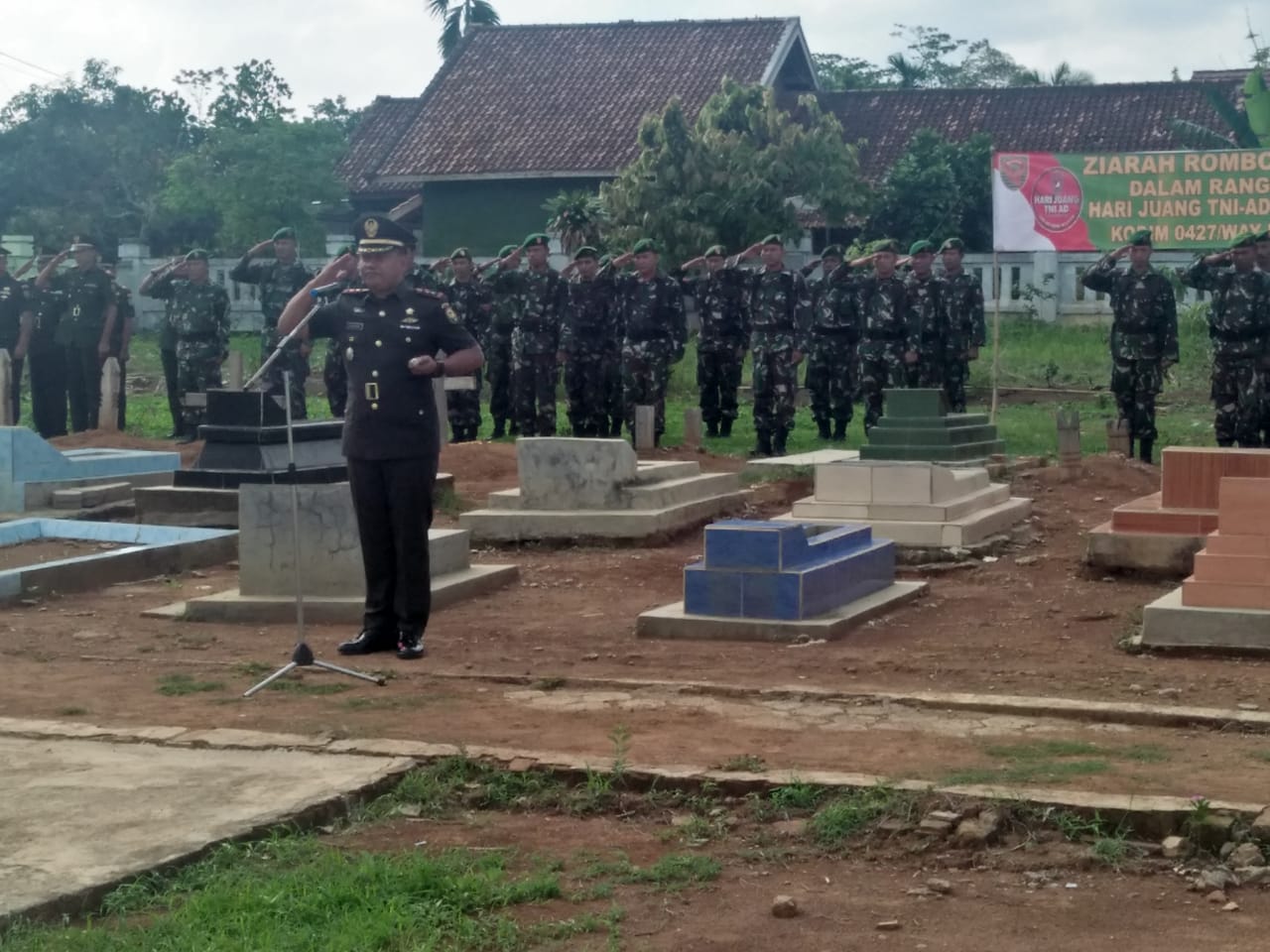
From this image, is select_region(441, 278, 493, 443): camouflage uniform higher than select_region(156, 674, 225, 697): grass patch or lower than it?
higher

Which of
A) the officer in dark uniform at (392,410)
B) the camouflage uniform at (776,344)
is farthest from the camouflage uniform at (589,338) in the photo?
the officer in dark uniform at (392,410)

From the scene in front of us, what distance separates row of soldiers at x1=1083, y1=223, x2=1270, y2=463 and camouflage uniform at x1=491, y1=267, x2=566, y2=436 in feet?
A: 16.2

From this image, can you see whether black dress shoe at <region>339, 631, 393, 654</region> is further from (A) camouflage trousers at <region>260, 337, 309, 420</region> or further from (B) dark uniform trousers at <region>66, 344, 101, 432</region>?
(B) dark uniform trousers at <region>66, 344, 101, 432</region>

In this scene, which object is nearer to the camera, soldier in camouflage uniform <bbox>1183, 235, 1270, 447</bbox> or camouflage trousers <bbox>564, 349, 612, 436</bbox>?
soldier in camouflage uniform <bbox>1183, 235, 1270, 447</bbox>

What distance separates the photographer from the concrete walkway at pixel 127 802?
15.2 feet

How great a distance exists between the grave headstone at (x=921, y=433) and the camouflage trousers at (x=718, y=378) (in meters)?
5.19

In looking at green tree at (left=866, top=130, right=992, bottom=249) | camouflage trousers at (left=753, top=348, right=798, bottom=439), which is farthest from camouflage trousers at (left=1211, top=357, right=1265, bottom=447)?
green tree at (left=866, top=130, right=992, bottom=249)

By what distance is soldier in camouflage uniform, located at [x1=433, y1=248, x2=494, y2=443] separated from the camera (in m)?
17.4

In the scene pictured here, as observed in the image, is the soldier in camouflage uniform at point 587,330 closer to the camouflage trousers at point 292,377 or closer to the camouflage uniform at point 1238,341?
the camouflage trousers at point 292,377

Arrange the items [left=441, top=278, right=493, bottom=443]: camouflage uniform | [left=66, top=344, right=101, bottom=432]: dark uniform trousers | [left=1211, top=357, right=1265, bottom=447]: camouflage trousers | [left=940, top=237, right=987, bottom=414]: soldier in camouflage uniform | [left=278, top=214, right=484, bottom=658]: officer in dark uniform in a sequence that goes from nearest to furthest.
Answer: [left=278, top=214, right=484, bottom=658]: officer in dark uniform → [left=1211, top=357, right=1265, bottom=447]: camouflage trousers → [left=940, top=237, right=987, bottom=414]: soldier in camouflage uniform → [left=441, top=278, right=493, bottom=443]: camouflage uniform → [left=66, top=344, right=101, bottom=432]: dark uniform trousers


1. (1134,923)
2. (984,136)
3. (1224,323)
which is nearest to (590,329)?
(1224,323)

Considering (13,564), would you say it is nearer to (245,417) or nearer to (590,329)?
(245,417)

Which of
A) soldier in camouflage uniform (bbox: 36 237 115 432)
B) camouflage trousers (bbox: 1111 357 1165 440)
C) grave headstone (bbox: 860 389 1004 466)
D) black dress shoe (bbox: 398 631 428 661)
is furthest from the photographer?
soldier in camouflage uniform (bbox: 36 237 115 432)

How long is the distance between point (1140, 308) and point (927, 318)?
2427 mm
